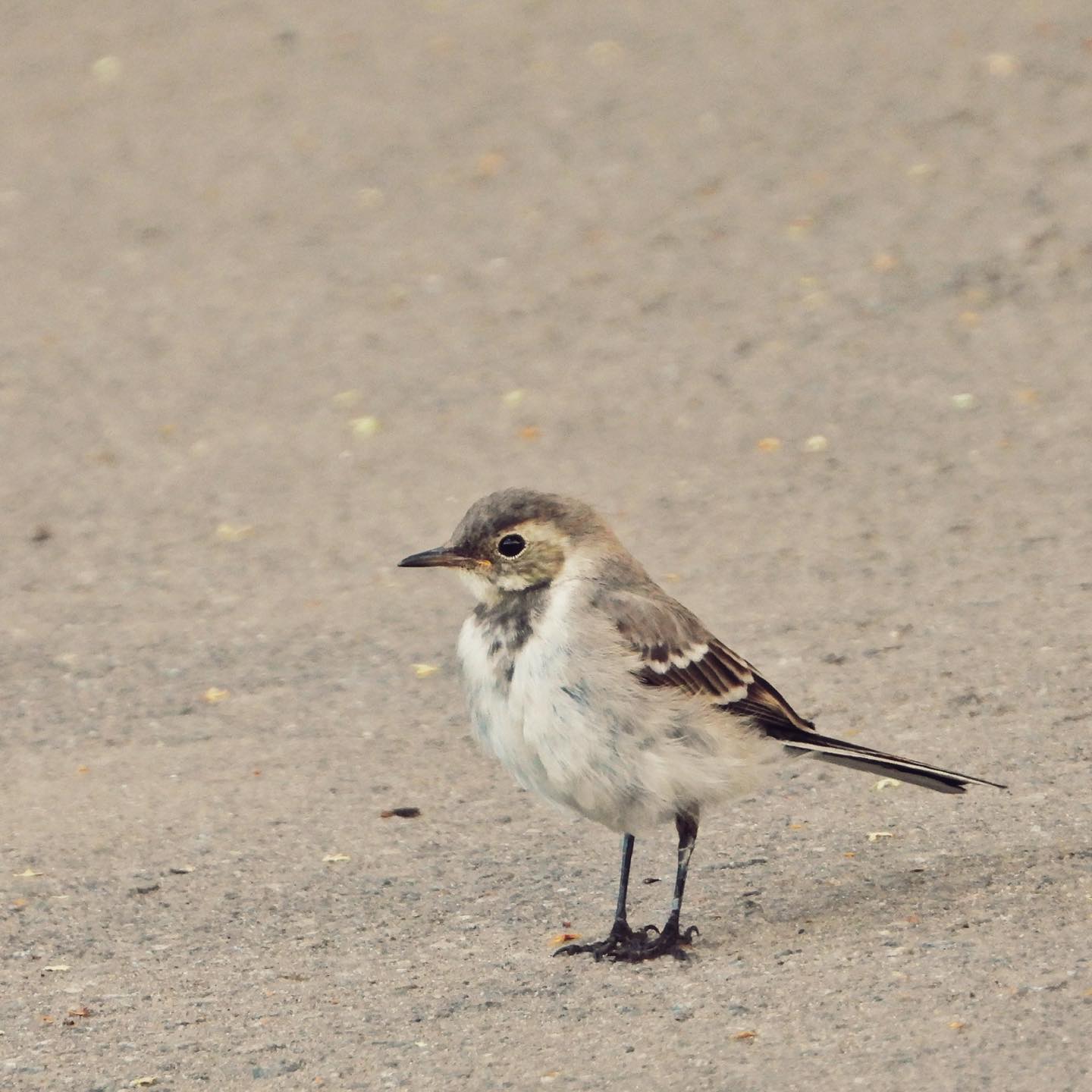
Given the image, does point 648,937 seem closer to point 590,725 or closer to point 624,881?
point 624,881

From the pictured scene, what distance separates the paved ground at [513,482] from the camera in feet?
18.0

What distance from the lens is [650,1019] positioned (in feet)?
17.2

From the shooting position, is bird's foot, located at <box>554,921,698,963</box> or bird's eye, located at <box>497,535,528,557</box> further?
bird's eye, located at <box>497,535,528,557</box>

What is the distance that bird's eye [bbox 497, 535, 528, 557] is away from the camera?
582 cm

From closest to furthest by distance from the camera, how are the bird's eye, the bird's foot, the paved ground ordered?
the paved ground → the bird's foot → the bird's eye

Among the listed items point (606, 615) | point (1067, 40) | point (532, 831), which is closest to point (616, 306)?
point (1067, 40)

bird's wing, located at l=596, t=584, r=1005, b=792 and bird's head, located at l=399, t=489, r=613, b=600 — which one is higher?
bird's head, located at l=399, t=489, r=613, b=600

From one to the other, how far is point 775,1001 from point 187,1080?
1.57m

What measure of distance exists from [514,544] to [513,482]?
4.19 metres

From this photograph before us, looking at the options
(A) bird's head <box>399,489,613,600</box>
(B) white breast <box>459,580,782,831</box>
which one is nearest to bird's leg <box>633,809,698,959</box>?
(B) white breast <box>459,580,782,831</box>

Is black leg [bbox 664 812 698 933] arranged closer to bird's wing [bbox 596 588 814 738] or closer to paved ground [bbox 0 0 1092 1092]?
paved ground [bbox 0 0 1092 1092]

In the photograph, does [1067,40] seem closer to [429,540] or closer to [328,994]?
[429,540]

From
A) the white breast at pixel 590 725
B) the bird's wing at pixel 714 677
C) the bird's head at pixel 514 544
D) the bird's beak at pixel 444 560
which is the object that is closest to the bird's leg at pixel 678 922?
the white breast at pixel 590 725

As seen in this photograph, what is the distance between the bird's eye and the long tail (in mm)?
947
